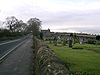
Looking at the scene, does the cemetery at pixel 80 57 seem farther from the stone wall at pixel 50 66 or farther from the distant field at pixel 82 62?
the stone wall at pixel 50 66

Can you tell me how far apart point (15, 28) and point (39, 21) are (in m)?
19.1

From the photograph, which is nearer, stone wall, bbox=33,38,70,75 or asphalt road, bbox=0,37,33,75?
stone wall, bbox=33,38,70,75

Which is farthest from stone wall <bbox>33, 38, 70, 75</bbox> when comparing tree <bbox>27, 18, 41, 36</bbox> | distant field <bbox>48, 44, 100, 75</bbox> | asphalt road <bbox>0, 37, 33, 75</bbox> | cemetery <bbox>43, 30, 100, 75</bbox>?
tree <bbox>27, 18, 41, 36</bbox>

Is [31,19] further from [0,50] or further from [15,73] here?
[15,73]

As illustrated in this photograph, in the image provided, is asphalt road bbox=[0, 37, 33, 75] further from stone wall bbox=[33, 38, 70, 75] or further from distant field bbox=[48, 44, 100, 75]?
stone wall bbox=[33, 38, 70, 75]

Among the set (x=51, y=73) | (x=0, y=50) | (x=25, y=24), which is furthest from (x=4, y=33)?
(x=25, y=24)

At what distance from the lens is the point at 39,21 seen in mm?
145000

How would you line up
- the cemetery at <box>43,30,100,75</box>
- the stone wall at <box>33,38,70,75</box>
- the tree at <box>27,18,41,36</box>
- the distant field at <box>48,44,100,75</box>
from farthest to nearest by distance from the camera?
the tree at <box>27,18,41,36</box> < the cemetery at <box>43,30,100,75</box> < the distant field at <box>48,44,100,75</box> < the stone wall at <box>33,38,70,75</box>

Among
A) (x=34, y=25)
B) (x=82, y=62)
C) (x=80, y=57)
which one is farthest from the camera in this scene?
(x=34, y=25)

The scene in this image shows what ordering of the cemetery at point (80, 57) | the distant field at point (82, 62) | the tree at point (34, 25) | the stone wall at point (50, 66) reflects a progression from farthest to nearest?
the tree at point (34, 25)
the cemetery at point (80, 57)
the distant field at point (82, 62)
the stone wall at point (50, 66)

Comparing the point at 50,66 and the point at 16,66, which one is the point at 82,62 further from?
the point at 50,66

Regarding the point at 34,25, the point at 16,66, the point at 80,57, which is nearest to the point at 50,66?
the point at 16,66

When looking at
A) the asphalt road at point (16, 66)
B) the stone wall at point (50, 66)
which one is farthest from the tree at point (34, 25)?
the stone wall at point (50, 66)

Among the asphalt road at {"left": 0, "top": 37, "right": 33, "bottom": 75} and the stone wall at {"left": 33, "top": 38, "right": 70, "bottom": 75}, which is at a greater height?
the stone wall at {"left": 33, "top": 38, "right": 70, "bottom": 75}
